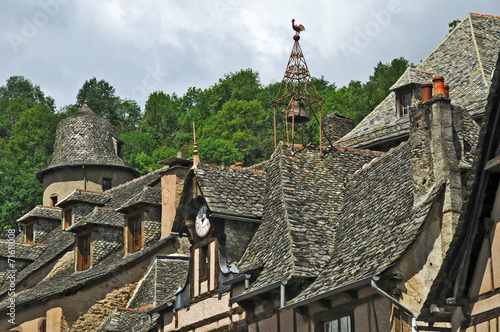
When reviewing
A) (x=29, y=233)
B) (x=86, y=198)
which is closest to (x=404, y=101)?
(x=86, y=198)

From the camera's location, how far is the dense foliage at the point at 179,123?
5034 cm

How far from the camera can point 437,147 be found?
18969 mm

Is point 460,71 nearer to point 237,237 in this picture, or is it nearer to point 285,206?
point 285,206

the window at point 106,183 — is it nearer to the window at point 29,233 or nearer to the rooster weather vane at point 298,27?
the window at point 29,233

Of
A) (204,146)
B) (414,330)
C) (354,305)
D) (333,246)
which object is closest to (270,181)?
(333,246)

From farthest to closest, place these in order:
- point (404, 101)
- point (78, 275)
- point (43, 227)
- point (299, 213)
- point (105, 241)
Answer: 1. point (43, 227)
2. point (105, 241)
3. point (78, 275)
4. point (404, 101)
5. point (299, 213)

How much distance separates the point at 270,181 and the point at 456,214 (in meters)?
6.91

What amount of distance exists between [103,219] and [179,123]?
31.6 m

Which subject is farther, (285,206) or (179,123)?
(179,123)

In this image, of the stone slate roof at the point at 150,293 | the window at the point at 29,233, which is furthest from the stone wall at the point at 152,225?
the window at the point at 29,233

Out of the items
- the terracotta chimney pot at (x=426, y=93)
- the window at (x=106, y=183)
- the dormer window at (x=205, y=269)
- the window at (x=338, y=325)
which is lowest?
the window at (x=338, y=325)

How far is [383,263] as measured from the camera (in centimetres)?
1766

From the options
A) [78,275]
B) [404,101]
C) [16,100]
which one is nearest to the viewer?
[404,101]

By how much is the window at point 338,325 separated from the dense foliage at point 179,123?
24.0 meters
